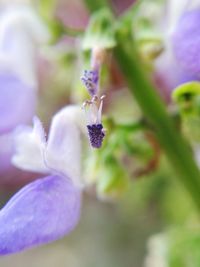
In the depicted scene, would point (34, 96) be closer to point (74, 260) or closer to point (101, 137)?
point (101, 137)

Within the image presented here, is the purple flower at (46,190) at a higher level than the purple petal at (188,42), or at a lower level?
lower

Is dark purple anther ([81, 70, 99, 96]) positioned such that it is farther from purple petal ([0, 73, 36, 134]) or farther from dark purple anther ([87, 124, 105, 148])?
purple petal ([0, 73, 36, 134])

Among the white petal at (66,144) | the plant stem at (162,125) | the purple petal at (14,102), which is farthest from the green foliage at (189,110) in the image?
the purple petal at (14,102)

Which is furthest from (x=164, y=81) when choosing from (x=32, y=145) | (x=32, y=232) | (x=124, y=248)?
(x=124, y=248)

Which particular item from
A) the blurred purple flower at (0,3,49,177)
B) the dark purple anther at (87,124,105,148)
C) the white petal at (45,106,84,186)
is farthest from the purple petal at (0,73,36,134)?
the dark purple anther at (87,124,105,148)

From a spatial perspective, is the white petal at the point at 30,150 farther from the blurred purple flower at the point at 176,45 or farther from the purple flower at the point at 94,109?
the blurred purple flower at the point at 176,45

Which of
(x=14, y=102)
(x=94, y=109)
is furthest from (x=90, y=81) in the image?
(x=14, y=102)

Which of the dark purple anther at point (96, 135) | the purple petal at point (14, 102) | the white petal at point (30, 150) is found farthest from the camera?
the purple petal at point (14, 102)
